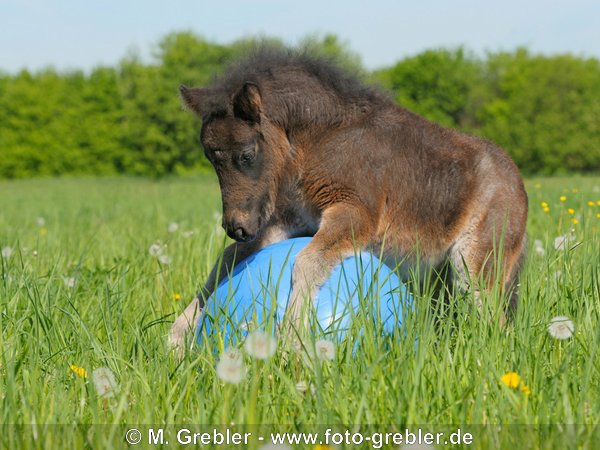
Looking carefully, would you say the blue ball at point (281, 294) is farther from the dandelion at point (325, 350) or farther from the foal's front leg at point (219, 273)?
the dandelion at point (325, 350)

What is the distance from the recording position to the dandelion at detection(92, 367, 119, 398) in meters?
2.98

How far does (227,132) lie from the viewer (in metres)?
4.37

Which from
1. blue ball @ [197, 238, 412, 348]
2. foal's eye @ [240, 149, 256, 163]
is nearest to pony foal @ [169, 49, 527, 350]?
foal's eye @ [240, 149, 256, 163]

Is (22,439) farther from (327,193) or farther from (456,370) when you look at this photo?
(327,193)

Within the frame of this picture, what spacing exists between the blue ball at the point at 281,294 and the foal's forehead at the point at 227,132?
2.11ft

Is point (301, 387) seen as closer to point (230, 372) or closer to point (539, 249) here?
point (230, 372)

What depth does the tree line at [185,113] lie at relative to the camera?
42250 millimetres

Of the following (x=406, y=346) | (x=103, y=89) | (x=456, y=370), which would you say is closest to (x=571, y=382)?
(x=456, y=370)

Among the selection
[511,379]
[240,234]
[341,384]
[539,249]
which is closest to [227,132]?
[240,234]

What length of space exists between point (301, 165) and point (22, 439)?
228 centimetres

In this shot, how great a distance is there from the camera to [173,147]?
4334 centimetres

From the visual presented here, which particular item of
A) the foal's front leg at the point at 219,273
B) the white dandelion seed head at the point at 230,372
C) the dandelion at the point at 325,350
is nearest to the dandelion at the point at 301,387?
the dandelion at the point at 325,350

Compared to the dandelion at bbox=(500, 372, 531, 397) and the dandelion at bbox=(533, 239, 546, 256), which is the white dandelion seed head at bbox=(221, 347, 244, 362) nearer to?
the dandelion at bbox=(500, 372, 531, 397)

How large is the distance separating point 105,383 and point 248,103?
1885 mm
